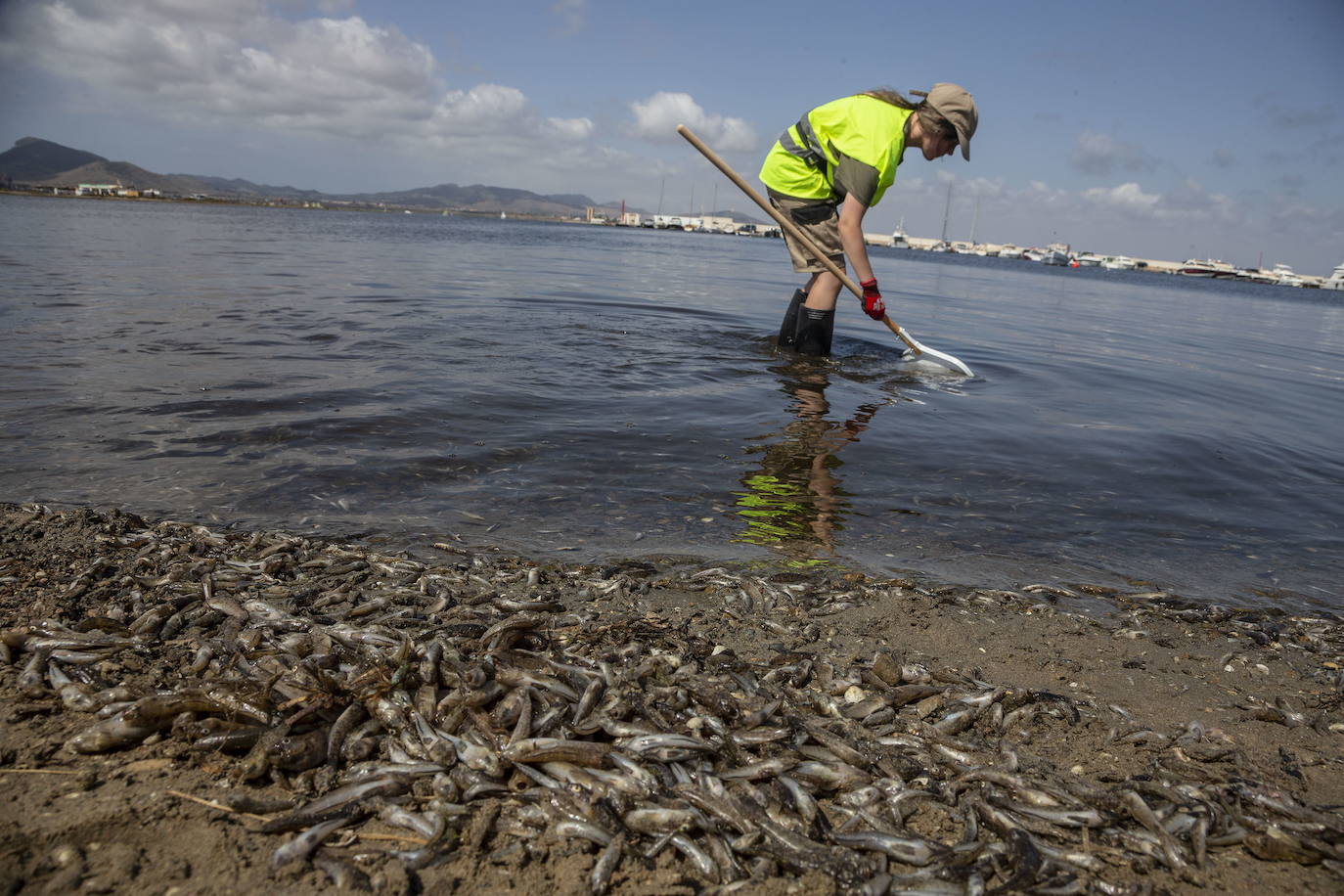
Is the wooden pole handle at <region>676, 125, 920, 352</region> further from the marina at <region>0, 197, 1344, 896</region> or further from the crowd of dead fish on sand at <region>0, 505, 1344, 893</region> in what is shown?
the crowd of dead fish on sand at <region>0, 505, 1344, 893</region>

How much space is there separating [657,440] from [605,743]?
411cm

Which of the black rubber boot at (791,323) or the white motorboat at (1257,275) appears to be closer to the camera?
the black rubber boot at (791,323)

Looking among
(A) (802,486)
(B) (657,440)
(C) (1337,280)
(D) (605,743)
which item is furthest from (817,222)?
(C) (1337,280)

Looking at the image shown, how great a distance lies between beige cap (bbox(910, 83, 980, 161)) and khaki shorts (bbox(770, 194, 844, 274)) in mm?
1632

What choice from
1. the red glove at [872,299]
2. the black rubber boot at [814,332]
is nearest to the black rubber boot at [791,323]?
the black rubber boot at [814,332]

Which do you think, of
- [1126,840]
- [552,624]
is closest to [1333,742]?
[1126,840]

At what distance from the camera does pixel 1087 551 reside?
493 cm

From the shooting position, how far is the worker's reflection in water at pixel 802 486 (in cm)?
473

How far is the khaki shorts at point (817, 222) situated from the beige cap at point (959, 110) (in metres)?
1.63

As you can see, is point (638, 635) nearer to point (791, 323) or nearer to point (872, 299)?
point (872, 299)

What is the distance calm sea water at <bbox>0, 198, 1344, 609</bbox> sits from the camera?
4738mm

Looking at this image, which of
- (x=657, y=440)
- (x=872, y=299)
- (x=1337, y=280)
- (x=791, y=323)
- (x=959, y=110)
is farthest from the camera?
(x=1337, y=280)

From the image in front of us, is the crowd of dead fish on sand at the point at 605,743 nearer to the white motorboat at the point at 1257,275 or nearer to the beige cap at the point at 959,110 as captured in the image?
the beige cap at the point at 959,110

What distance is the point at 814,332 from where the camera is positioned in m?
10.2
